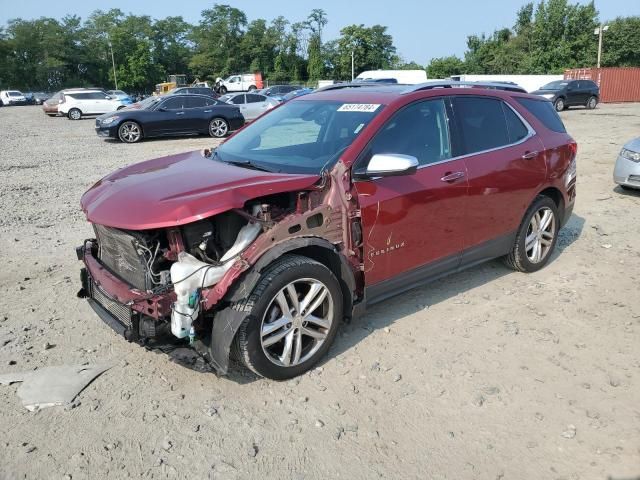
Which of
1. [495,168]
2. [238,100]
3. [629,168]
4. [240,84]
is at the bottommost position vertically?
[629,168]

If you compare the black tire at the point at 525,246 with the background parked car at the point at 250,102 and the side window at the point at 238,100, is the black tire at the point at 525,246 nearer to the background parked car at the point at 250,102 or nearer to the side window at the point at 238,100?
the background parked car at the point at 250,102

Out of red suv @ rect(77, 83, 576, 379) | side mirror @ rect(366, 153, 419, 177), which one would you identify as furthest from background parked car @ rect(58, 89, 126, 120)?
side mirror @ rect(366, 153, 419, 177)

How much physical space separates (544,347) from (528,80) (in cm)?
4344

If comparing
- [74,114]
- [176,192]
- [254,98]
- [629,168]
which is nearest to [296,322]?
[176,192]

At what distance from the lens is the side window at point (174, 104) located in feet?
57.9

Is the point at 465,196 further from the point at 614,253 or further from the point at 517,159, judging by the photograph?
the point at 614,253

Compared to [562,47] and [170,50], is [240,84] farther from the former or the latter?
[170,50]

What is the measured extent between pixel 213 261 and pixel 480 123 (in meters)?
2.66

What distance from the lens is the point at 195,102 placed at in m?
18.3

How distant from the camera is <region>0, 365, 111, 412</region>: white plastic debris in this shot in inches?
130

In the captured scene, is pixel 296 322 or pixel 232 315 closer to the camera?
pixel 232 315

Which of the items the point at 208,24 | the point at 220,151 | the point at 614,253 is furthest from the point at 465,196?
the point at 208,24

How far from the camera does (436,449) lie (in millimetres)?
2885

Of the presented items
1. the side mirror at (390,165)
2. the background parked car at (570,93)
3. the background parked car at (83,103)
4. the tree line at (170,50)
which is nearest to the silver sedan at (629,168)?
the side mirror at (390,165)
